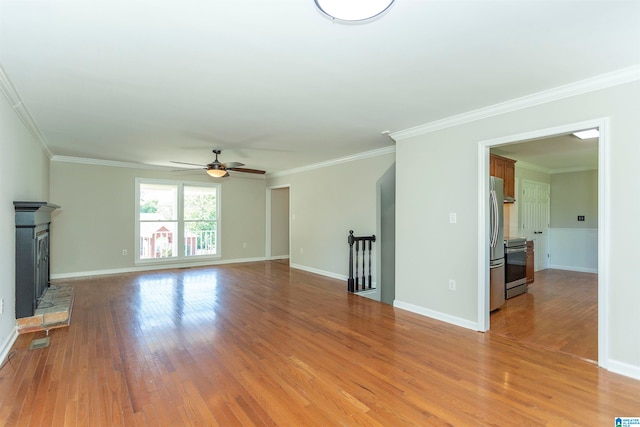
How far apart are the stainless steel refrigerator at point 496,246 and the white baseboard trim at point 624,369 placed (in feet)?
4.90

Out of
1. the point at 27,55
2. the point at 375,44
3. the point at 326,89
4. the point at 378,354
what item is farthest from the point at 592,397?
the point at 27,55

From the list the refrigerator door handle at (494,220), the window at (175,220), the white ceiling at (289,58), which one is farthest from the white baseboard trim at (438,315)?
the window at (175,220)

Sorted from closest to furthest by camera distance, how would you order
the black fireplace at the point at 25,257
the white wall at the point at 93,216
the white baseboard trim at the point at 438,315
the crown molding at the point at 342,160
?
the black fireplace at the point at 25,257 < the white baseboard trim at the point at 438,315 < the crown molding at the point at 342,160 < the white wall at the point at 93,216

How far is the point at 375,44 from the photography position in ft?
6.84

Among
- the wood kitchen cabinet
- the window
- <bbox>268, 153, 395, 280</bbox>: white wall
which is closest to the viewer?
the wood kitchen cabinet

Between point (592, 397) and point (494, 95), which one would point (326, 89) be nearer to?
point (494, 95)

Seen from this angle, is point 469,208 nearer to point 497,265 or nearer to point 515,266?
point 497,265

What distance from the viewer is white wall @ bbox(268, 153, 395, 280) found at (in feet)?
18.7

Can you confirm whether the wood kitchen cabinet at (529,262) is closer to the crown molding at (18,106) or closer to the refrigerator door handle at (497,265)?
the refrigerator door handle at (497,265)

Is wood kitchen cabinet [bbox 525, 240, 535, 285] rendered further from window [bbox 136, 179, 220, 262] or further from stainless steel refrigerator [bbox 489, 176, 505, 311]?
window [bbox 136, 179, 220, 262]

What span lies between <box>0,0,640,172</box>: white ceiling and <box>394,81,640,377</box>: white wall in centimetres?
29

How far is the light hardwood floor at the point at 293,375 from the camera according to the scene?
6.50 feet

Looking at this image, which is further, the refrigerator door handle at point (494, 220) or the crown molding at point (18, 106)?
the refrigerator door handle at point (494, 220)

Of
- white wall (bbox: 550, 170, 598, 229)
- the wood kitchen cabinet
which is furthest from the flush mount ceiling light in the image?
white wall (bbox: 550, 170, 598, 229)
